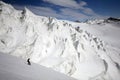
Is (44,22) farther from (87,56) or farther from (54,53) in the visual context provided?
(87,56)

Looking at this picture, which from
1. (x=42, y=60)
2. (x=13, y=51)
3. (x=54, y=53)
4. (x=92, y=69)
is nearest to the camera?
(x=13, y=51)

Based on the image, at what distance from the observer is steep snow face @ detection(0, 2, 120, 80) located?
87.8 ft

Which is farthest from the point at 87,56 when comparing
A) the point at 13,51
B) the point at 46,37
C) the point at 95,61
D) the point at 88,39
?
the point at 13,51

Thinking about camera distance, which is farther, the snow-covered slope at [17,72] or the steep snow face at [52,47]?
the steep snow face at [52,47]

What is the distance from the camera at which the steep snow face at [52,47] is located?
2677 cm

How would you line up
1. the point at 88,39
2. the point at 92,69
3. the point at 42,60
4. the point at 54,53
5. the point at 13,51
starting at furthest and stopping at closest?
the point at 88,39 < the point at 92,69 < the point at 54,53 < the point at 42,60 < the point at 13,51

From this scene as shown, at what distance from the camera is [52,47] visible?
97.6 feet

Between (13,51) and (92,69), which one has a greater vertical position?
(13,51)

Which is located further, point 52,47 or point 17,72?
point 52,47

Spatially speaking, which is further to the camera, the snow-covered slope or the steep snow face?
the steep snow face

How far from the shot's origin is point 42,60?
88.1ft

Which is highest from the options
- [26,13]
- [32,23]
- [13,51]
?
[26,13]

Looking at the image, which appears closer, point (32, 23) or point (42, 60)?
point (42, 60)

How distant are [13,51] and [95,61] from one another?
56.7 feet
